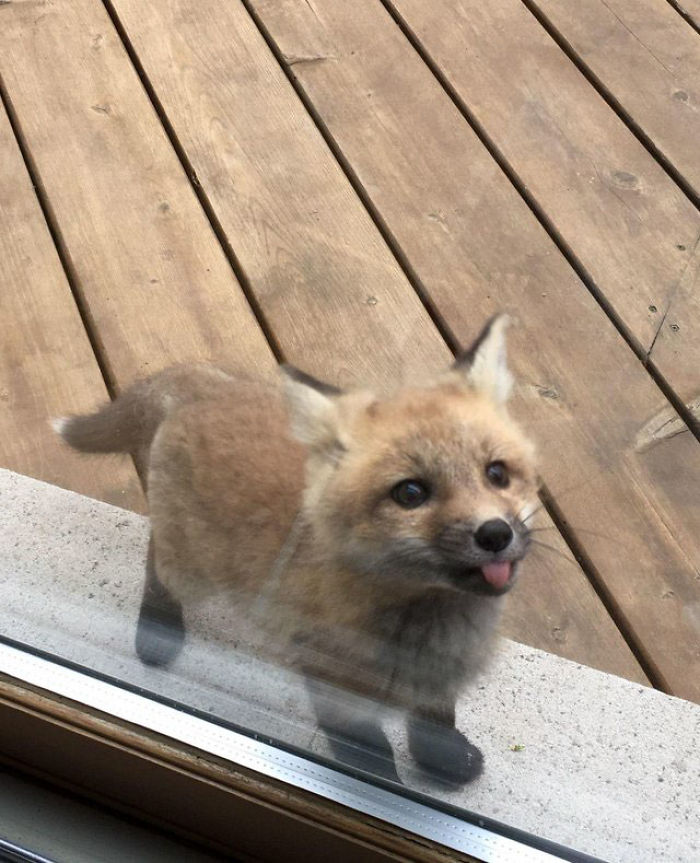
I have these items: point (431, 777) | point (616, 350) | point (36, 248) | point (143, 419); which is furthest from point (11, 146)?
point (431, 777)

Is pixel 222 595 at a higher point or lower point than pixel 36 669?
higher

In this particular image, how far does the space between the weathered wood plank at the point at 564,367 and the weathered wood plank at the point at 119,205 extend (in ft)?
0.69

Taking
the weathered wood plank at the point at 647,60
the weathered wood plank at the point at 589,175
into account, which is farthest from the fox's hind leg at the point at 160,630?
→ the weathered wood plank at the point at 647,60

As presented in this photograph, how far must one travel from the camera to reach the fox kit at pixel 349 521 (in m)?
0.85

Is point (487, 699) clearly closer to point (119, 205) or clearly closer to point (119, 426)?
point (119, 426)

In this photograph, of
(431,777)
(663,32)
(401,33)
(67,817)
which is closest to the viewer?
(431,777)

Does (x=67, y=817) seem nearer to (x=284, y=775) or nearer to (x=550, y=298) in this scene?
(x=284, y=775)

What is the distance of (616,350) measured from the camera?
0.95 meters

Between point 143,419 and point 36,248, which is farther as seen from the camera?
point 36,248

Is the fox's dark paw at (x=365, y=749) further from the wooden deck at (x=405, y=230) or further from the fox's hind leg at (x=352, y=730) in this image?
the wooden deck at (x=405, y=230)

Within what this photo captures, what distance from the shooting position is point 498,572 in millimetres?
824

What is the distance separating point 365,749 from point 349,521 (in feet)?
0.76

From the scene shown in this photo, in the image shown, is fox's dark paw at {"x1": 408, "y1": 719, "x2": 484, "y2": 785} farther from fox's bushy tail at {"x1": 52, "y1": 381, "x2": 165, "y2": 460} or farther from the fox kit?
fox's bushy tail at {"x1": 52, "y1": 381, "x2": 165, "y2": 460}

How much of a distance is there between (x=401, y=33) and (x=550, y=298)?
592 millimetres
